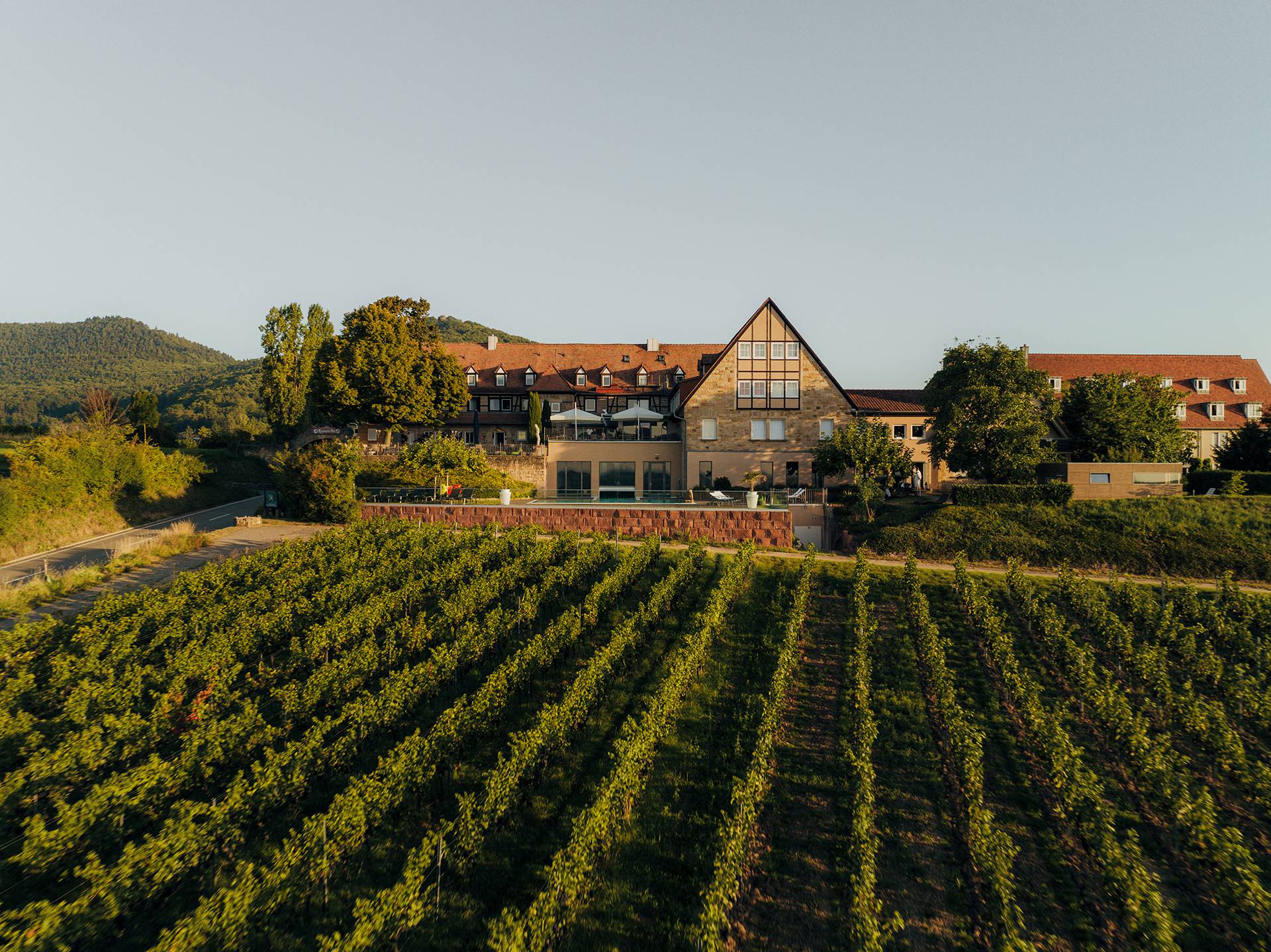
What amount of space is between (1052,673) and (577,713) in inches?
487

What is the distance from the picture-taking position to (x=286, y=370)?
48.7 meters

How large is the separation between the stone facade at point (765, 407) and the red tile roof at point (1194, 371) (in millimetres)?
20329

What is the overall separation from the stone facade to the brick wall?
9174 millimetres

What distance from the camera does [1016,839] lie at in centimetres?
1035

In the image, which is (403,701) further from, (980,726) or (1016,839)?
(980,726)

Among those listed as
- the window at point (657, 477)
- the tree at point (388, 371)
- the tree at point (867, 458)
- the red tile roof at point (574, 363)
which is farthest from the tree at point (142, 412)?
the tree at point (867, 458)

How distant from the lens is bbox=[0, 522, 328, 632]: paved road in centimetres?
1812

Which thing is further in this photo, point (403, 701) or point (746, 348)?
point (746, 348)

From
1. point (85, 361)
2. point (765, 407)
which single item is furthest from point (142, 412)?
point (85, 361)

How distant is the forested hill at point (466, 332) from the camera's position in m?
115

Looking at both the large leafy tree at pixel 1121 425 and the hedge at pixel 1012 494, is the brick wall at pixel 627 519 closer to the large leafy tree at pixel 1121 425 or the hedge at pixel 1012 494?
the hedge at pixel 1012 494

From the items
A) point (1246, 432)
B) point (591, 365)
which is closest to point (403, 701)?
point (591, 365)

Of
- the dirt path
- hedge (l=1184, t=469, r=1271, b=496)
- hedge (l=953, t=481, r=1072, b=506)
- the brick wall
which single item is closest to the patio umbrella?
the brick wall

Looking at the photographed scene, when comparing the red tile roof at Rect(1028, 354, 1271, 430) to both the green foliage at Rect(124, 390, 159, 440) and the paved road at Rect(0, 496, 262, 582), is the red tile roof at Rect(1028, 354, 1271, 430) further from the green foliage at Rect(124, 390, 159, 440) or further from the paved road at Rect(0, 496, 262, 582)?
the green foliage at Rect(124, 390, 159, 440)
